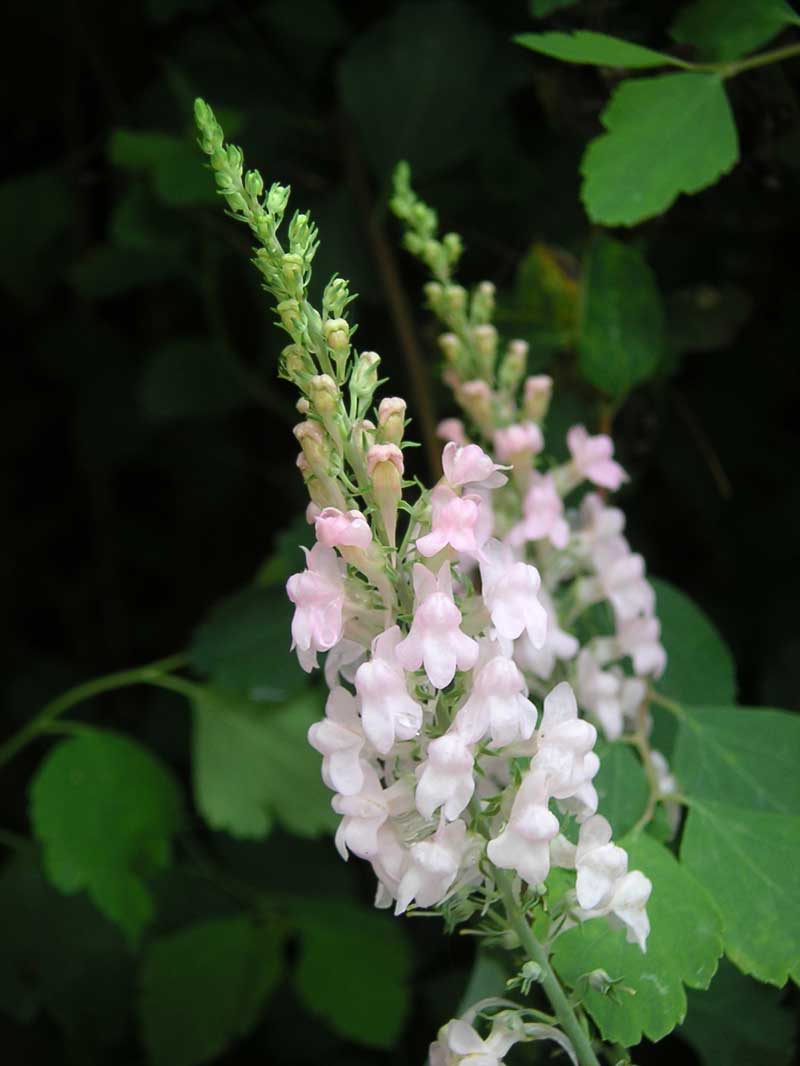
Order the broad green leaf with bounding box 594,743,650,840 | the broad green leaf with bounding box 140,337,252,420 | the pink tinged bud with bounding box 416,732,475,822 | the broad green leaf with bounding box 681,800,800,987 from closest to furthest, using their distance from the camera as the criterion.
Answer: the pink tinged bud with bounding box 416,732,475,822
the broad green leaf with bounding box 681,800,800,987
the broad green leaf with bounding box 594,743,650,840
the broad green leaf with bounding box 140,337,252,420

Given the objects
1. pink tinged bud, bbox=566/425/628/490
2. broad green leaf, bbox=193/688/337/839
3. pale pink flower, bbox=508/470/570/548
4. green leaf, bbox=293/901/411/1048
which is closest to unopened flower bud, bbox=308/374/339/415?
pale pink flower, bbox=508/470/570/548

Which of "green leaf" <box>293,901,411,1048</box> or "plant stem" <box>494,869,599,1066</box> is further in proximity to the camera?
"green leaf" <box>293,901,411,1048</box>

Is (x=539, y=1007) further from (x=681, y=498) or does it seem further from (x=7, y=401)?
(x=7, y=401)

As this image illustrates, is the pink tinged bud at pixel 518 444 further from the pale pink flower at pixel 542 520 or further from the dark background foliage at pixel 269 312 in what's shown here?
the dark background foliage at pixel 269 312

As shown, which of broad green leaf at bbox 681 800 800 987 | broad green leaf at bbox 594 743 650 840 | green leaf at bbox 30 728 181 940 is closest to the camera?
broad green leaf at bbox 681 800 800 987

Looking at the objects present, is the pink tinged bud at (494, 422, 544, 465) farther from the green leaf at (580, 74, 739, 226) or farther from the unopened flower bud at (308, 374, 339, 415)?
the unopened flower bud at (308, 374, 339, 415)

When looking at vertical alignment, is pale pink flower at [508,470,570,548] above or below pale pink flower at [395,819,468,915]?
above

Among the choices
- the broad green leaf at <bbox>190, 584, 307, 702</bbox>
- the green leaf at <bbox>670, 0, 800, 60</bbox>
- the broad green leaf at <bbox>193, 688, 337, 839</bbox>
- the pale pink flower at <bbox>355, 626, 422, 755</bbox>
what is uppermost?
the green leaf at <bbox>670, 0, 800, 60</bbox>
